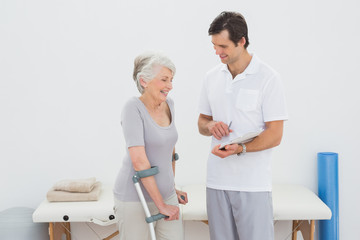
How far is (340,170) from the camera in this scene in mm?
3020

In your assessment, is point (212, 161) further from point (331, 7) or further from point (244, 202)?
point (331, 7)

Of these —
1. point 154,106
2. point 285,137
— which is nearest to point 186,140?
point 285,137

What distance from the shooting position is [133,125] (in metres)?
1.67

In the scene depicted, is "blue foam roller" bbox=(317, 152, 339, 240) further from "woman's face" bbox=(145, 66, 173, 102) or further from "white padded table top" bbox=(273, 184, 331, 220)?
"woman's face" bbox=(145, 66, 173, 102)

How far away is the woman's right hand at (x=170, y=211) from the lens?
1726mm

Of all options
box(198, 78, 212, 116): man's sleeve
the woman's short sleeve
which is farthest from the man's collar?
the woman's short sleeve

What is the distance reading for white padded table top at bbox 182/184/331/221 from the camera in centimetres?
253

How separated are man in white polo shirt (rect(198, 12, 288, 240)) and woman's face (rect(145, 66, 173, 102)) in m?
0.33

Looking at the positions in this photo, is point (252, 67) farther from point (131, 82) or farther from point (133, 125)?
point (131, 82)

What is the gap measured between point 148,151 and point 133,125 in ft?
0.45

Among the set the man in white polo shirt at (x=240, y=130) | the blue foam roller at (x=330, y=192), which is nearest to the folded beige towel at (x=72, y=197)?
the man in white polo shirt at (x=240, y=130)

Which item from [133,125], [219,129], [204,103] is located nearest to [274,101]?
[219,129]

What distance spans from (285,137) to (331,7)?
95 cm

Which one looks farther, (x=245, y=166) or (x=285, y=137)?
(x=285, y=137)
